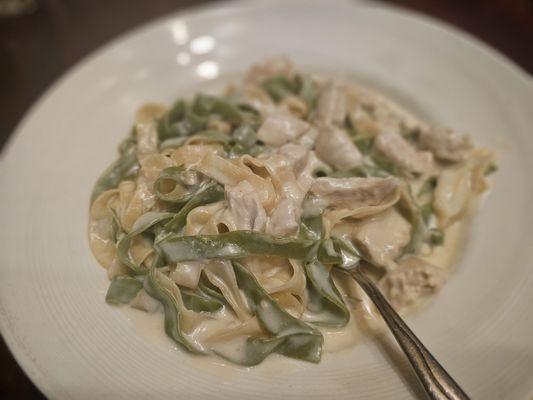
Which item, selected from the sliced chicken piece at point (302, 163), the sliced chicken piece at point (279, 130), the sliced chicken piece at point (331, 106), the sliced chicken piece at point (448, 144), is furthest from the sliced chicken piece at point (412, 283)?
the sliced chicken piece at point (331, 106)

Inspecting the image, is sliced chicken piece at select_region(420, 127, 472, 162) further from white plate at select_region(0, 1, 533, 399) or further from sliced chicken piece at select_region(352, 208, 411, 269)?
sliced chicken piece at select_region(352, 208, 411, 269)

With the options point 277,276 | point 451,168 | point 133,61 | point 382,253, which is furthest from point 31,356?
point 451,168

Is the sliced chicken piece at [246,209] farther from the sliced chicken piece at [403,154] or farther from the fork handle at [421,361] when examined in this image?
the sliced chicken piece at [403,154]

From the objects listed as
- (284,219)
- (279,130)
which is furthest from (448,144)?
(284,219)

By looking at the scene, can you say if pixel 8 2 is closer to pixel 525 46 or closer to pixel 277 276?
pixel 277 276

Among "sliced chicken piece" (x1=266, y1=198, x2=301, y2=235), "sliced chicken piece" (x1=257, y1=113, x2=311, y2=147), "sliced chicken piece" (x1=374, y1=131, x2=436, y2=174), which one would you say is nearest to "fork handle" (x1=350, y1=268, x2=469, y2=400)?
"sliced chicken piece" (x1=266, y1=198, x2=301, y2=235)

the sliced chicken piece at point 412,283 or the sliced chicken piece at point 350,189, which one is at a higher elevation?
the sliced chicken piece at point 350,189
